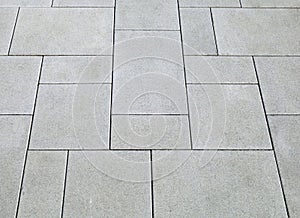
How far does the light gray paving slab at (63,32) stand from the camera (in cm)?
242

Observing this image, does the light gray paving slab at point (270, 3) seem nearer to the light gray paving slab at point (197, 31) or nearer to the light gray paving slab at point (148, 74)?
the light gray paving slab at point (197, 31)

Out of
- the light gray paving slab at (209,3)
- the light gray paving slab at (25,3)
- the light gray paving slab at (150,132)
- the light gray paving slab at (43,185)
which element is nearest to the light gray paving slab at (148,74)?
→ the light gray paving slab at (150,132)

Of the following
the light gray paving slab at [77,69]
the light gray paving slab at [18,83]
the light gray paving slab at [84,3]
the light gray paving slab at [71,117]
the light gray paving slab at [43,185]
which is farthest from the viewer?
the light gray paving slab at [84,3]

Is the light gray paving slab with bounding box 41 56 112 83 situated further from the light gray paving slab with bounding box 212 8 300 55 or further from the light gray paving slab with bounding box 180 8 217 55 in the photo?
the light gray paving slab with bounding box 212 8 300 55

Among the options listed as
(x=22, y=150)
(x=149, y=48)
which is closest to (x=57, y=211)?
(x=22, y=150)

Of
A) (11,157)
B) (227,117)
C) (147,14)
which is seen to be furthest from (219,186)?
(147,14)

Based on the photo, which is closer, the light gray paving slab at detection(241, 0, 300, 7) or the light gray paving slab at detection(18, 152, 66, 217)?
the light gray paving slab at detection(18, 152, 66, 217)

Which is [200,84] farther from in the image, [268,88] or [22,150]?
[22,150]

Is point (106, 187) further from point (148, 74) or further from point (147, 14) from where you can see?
point (147, 14)

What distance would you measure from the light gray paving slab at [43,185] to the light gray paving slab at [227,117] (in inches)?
26.1

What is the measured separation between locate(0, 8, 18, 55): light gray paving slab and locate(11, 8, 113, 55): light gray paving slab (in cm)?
4

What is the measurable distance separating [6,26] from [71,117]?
803 mm

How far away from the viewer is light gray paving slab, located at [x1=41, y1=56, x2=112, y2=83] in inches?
90.3

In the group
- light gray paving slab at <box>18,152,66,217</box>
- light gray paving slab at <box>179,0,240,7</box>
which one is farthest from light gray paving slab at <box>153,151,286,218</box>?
light gray paving slab at <box>179,0,240,7</box>
